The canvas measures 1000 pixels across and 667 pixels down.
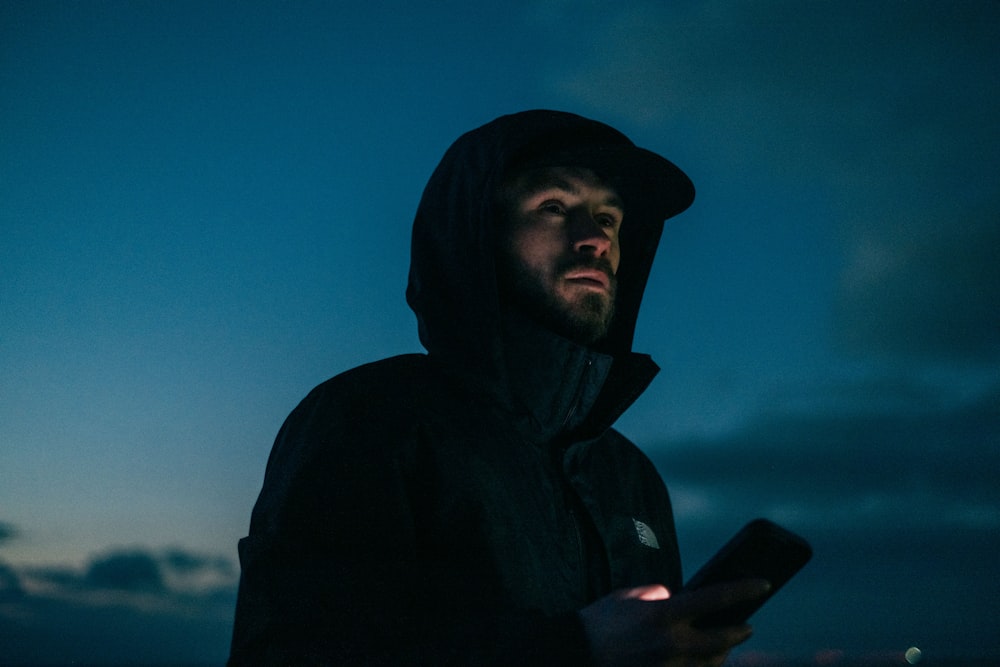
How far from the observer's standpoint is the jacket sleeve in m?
2.53

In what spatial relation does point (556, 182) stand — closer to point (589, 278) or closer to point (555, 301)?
point (589, 278)

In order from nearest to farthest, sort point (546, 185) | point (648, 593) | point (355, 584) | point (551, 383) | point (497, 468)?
point (648, 593)
point (355, 584)
point (497, 468)
point (551, 383)
point (546, 185)

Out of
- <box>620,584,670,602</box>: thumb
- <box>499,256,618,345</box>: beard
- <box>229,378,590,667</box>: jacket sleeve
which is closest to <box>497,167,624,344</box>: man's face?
<box>499,256,618,345</box>: beard

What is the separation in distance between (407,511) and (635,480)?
1647mm

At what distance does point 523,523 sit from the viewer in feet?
10.3

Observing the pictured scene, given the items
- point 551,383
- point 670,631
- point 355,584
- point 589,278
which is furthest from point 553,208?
point 670,631

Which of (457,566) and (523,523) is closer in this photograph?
(457,566)

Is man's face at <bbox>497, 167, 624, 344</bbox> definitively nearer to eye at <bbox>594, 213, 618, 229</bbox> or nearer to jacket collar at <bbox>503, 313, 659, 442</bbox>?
eye at <bbox>594, 213, 618, 229</bbox>

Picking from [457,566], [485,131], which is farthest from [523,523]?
[485,131]

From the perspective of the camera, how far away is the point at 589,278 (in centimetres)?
410

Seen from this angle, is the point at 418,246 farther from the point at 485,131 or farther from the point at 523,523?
the point at 523,523

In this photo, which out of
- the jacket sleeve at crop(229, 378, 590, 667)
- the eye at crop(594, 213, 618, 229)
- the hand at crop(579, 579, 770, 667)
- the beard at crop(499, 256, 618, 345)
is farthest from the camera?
the eye at crop(594, 213, 618, 229)

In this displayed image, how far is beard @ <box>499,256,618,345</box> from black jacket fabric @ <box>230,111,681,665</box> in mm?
127

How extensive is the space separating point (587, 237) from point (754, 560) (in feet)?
6.99
